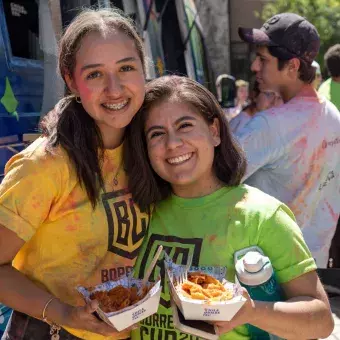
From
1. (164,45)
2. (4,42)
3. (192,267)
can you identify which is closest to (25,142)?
(4,42)

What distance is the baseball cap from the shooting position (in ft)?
10.0

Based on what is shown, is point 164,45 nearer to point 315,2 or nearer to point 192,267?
point 192,267

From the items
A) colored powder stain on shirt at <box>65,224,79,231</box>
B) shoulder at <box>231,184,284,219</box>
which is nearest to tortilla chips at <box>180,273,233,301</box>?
shoulder at <box>231,184,284,219</box>

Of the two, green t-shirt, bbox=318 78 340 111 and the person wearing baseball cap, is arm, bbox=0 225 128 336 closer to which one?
the person wearing baseball cap

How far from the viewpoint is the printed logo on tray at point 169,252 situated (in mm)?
1941

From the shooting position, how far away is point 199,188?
2.09 m

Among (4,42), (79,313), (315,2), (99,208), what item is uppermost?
(4,42)

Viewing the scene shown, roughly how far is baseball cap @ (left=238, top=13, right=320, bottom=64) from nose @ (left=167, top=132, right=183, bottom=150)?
126cm

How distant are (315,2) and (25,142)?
15.3 metres

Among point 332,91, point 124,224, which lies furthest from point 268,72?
point 332,91

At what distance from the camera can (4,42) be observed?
8.79 ft

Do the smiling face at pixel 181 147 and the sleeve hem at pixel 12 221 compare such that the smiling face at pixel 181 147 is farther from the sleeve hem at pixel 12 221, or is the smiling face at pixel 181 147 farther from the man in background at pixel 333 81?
the man in background at pixel 333 81

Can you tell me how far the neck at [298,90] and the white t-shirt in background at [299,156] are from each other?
3cm

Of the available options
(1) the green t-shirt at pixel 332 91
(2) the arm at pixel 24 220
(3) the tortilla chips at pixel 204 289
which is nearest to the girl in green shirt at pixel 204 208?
(3) the tortilla chips at pixel 204 289
